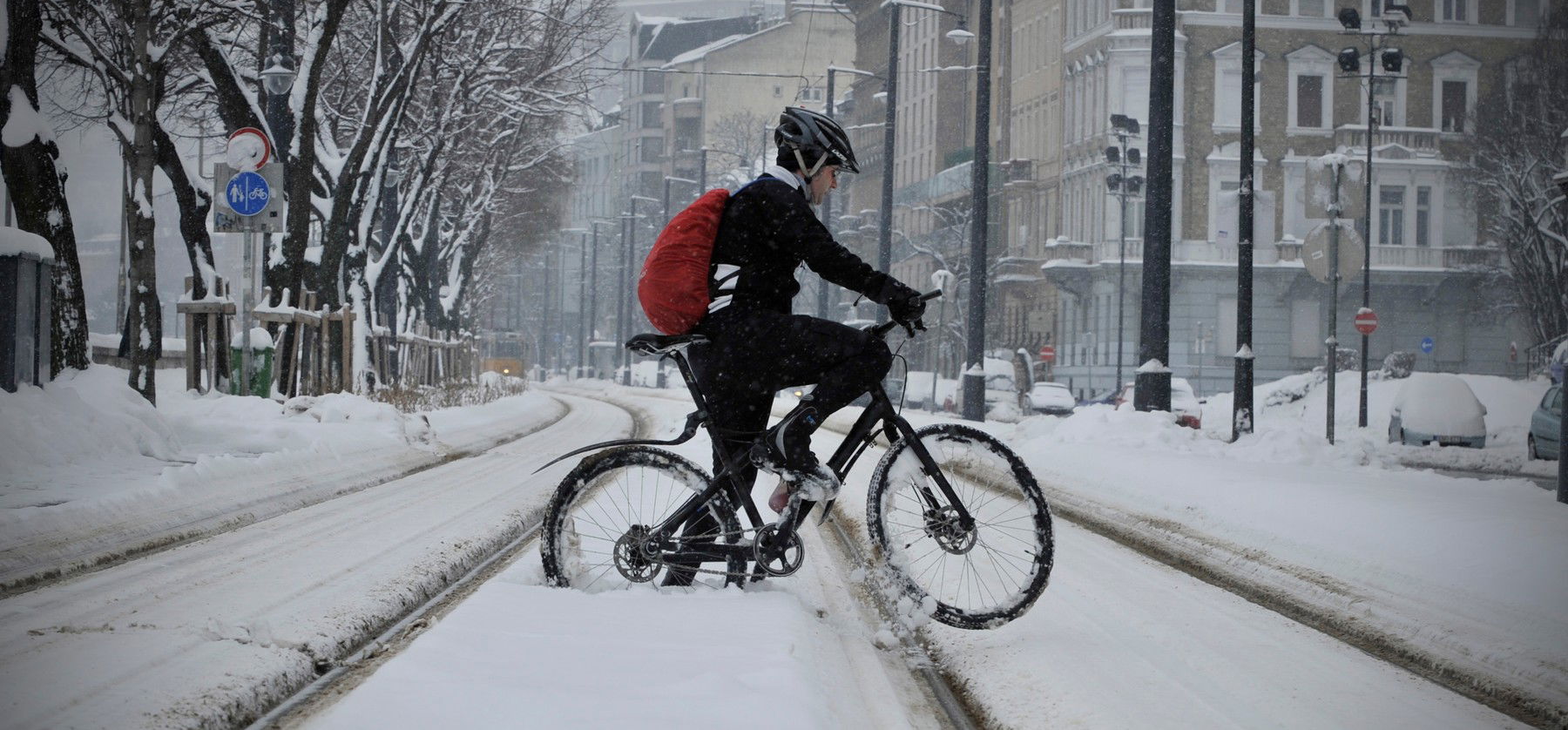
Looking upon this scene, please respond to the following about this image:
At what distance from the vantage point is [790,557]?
530 centimetres

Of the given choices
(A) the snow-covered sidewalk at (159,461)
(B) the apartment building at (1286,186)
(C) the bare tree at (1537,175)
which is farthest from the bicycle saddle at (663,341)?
(B) the apartment building at (1286,186)

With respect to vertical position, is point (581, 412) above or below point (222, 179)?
below

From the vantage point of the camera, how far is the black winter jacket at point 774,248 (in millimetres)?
5160

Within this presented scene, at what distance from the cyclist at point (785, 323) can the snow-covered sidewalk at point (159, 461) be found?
3.23 metres

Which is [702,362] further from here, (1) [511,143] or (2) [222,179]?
(1) [511,143]

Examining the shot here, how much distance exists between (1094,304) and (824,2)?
55.9 m

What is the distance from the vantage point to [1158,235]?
18.1 metres

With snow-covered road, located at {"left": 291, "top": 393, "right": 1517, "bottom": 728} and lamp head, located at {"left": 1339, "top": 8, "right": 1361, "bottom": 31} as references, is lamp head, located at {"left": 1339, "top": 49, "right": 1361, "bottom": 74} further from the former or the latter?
snow-covered road, located at {"left": 291, "top": 393, "right": 1517, "bottom": 728}

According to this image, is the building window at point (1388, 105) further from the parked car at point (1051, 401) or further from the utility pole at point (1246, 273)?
the utility pole at point (1246, 273)

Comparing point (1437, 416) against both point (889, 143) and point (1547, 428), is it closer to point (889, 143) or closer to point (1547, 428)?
point (1547, 428)

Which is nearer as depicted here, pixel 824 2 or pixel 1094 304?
pixel 1094 304

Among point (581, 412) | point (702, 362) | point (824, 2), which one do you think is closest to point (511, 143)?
point (581, 412)

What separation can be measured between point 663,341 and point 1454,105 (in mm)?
61851

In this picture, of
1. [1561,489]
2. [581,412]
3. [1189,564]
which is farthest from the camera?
[581,412]
